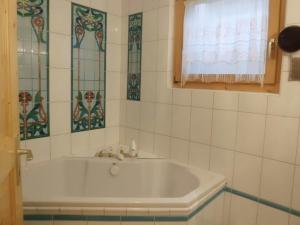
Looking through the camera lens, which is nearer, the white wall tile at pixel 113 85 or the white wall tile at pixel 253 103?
the white wall tile at pixel 253 103

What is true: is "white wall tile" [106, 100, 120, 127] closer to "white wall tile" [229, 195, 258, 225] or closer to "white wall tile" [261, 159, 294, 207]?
"white wall tile" [229, 195, 258, 225]

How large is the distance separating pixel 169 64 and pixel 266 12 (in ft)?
2.63

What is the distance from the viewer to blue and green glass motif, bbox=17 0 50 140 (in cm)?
182

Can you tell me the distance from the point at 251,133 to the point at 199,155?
448mm

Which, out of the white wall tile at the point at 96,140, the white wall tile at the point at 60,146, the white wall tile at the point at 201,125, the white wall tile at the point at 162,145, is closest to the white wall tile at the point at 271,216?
the white wall tile at the point at 201,125

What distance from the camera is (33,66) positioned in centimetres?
189

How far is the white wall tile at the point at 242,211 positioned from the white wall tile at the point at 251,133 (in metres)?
0.35

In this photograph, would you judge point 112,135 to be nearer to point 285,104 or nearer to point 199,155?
point 199,155

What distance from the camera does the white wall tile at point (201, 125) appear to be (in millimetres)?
1884

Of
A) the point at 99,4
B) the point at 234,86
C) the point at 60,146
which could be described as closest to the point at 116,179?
the point at 60,146

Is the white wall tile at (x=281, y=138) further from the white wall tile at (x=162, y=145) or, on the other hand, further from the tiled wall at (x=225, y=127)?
the white wall tile at (x=162, y=145)

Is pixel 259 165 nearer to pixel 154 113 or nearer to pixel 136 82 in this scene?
pixel 154 113

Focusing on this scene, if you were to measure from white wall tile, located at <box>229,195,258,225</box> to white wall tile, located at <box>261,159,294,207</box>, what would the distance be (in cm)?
12

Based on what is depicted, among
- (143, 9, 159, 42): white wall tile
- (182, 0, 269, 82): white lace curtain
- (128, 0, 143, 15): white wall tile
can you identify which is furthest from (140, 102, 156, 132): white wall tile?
(128, 0, 143, 15): white wall tile
